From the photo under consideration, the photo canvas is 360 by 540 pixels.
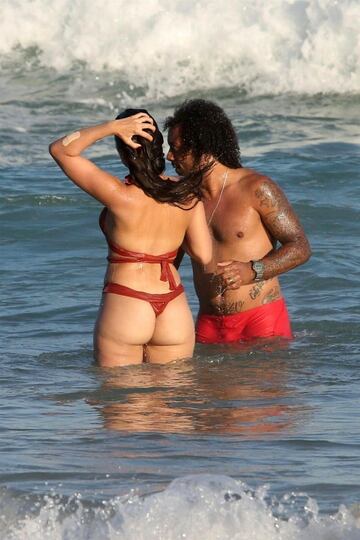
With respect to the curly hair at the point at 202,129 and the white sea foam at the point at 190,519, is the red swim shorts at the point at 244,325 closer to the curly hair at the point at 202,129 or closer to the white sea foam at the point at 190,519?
the curly hair at the point at 202,129

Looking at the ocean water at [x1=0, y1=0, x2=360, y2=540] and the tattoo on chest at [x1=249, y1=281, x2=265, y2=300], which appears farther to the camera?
the tattoo on chest at [x1=249, y1=281, x2=265, y2=300]

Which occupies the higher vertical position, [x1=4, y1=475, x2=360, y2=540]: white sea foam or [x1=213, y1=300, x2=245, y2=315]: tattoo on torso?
[x1=4, y1=475, x2=360, y2=540]: white sea foam

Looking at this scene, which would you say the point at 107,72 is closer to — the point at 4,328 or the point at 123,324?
the point at 4,328

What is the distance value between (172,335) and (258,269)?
723 millimetres

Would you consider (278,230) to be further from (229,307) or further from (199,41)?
(199,41)

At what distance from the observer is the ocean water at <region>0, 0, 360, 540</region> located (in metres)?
4.84

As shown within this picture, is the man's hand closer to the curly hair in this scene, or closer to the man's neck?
the man's neck

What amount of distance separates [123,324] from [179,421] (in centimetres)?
66

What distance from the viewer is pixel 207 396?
6625mm

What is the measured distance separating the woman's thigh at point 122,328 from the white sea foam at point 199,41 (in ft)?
38.5

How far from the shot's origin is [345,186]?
1305 centimetres

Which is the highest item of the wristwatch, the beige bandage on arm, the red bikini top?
the beige bandage on arm

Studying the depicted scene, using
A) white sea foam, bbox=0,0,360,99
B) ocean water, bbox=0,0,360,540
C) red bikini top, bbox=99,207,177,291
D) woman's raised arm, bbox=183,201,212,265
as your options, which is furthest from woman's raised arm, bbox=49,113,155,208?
white sea foam, bbox=0,0,360,99

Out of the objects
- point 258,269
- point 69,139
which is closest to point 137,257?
point 69,139
